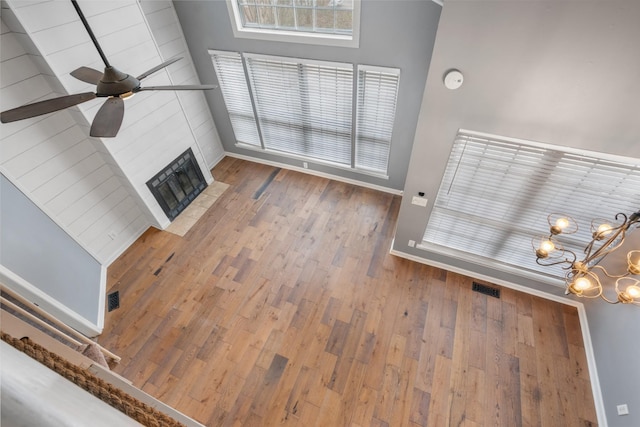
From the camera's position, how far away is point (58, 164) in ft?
11.7

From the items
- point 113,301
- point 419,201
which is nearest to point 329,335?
point 419,201

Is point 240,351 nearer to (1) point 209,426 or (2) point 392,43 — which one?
(1) point 209,426

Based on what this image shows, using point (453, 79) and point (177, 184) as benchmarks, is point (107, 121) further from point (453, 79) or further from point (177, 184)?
point (177, 184)

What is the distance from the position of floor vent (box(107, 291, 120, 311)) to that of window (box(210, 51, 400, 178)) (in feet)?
10.8

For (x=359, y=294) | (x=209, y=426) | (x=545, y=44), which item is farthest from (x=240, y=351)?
(x=545, y=44)

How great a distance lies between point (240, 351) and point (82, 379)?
3.32 meters

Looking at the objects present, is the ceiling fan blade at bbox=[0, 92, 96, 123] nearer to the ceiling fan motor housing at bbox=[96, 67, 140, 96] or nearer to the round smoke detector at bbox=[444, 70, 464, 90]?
the ceiling fan motor housing at bbox=[96, 67, 140, 96]

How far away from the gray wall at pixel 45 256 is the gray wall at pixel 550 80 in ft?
13.9

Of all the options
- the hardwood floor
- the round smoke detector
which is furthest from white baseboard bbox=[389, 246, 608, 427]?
the round smoke detector

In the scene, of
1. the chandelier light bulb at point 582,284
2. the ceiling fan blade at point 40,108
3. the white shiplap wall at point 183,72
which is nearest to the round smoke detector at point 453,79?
the chandelier light bulb at point 582,284

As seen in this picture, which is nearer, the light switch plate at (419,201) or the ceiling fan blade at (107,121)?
the ceiling fan blade at (107,121)

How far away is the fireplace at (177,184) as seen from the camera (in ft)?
15.3

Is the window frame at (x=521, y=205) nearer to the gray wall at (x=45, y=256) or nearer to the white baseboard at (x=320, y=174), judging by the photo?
the white baseboard at (x=320, y=174)

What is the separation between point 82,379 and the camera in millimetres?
560
